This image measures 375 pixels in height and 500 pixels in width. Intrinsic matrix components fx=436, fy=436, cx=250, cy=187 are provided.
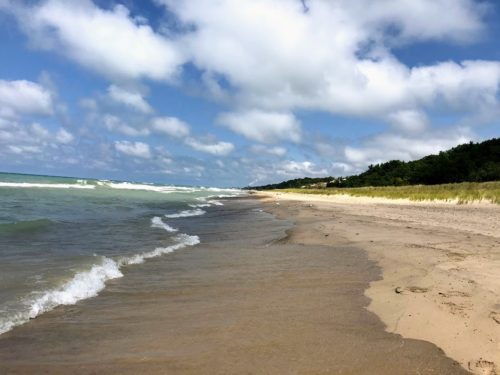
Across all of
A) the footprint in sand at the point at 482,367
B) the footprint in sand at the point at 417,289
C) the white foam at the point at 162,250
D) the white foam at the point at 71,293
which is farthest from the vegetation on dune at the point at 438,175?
the footprint in sand at the point at 482,367

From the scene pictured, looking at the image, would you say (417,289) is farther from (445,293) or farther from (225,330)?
(225,330)

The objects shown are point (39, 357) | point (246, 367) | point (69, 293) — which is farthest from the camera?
point (69, 293)

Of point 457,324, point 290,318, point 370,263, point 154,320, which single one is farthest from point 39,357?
point 370,263

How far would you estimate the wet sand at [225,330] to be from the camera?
4.45 meters

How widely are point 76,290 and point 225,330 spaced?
3374mm

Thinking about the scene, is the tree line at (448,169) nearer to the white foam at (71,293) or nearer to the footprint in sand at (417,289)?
the footprint in sand at (417,289)

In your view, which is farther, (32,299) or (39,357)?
(32,299)

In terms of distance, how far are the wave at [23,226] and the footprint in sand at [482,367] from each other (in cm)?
1425

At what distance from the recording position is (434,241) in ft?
40.2

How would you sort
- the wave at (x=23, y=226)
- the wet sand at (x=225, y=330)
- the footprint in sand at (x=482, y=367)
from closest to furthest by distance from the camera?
the footprint in sand at (x=482, y=367) < the wet sand at (x=225, y=330) < the wave at (x=23, y=226)

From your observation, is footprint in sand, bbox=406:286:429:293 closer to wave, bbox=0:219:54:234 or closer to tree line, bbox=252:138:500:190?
wave, bbox=0:219:54:234

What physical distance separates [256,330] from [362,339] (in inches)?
51.1

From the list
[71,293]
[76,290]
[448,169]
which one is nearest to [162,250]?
[76,290]

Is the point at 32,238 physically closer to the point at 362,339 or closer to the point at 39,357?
the point at 39,357
